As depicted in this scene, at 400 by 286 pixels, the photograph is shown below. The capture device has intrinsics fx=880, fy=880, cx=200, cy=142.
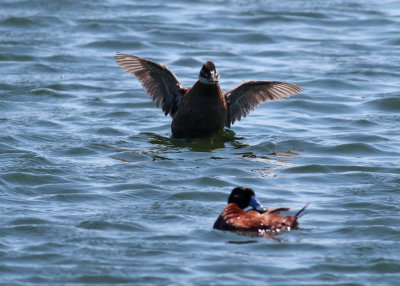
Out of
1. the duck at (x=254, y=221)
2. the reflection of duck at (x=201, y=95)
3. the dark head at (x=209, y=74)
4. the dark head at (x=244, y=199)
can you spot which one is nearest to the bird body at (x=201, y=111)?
the reflection of duck at (x=201, y=95)

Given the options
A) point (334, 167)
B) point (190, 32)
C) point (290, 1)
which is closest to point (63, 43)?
point (190, 32)

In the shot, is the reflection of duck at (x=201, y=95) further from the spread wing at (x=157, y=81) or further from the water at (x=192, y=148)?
the water at (x=192, y=148)

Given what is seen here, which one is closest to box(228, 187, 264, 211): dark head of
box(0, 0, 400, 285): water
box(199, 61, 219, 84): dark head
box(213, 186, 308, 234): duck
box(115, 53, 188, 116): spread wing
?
box(213, 186, 308, 234): duck

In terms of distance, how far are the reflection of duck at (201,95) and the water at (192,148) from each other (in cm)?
27

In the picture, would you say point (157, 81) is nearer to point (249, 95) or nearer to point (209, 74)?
point (209, 74)

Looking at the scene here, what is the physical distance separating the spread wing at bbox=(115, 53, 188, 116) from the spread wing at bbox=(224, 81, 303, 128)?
69 centimetres

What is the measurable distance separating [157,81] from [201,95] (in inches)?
36.2

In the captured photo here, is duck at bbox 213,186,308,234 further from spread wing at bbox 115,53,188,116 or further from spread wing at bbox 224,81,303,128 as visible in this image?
spread wing at bbox 115,53,188,116

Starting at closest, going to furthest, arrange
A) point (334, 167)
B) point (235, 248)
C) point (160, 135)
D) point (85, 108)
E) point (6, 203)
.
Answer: point (235, 248)
point (6, 203)
point (334, 167)
point (160, 135)
point (85, 108)

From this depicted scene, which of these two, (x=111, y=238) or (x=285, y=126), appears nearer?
(x=111, y=238)

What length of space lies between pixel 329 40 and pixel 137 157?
27.7 ft

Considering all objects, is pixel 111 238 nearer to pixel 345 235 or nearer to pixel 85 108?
pixel 345 235

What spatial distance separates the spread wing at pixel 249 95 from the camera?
12.0 m

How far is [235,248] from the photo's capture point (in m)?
7.40
